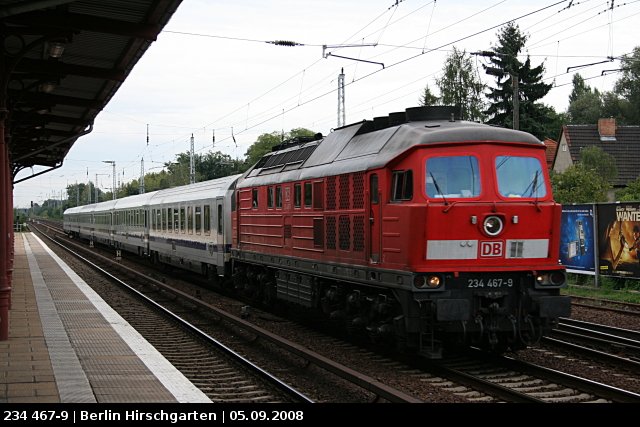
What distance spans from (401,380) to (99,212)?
4810cm

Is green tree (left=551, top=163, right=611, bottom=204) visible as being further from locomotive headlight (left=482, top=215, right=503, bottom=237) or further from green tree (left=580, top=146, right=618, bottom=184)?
locomotive headlight (left=482, top=215, right=503, bottom=237)

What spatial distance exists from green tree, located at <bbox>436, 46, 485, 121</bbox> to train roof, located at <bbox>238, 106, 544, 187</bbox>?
45690 millimetres

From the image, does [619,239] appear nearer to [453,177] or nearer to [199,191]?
[453,177]

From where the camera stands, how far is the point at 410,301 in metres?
10.4

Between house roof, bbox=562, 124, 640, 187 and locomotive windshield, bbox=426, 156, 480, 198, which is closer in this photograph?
locomotive windshield, bbox=426, 156, 480, 198

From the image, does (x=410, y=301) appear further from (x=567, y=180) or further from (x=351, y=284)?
(x=567, y=180)

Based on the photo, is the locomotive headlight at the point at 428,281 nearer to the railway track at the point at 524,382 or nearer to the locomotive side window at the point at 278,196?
the railway track at the point at 524,382

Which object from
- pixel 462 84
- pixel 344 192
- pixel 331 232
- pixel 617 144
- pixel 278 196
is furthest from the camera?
pixel 462 84

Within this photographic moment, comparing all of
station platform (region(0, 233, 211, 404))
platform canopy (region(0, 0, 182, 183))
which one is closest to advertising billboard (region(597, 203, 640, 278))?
station platform (region(0, 233, 211, 404))

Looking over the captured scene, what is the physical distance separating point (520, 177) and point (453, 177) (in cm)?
107

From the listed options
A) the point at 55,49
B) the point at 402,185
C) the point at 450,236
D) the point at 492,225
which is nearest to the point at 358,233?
the point at 402,185

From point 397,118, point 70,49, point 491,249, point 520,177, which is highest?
point 70,49

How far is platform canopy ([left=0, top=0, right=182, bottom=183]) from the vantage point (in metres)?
11.0

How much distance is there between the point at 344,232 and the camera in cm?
1267
